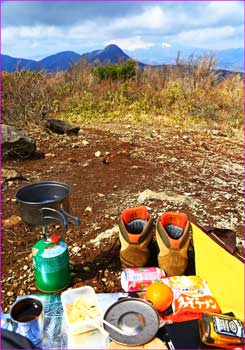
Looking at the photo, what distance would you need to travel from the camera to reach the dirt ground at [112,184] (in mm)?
2017

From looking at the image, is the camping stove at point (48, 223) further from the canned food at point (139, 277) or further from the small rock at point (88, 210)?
the small rock at point (88, 210)

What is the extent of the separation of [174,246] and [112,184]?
1424mm

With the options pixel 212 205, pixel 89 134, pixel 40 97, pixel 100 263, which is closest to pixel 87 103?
pixel 40 97

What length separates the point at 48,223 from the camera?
157 centimetres

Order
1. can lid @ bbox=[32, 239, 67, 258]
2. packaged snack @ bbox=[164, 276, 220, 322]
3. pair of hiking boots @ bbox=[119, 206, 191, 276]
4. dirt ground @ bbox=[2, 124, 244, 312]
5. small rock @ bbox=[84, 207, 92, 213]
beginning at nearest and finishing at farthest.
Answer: packaged snack @ bbox=[164, 276, 220, 322] → can lid @ bbox=[32, 239, 67, 258] → pair of hiking boots @ bbox=[119, 206, 191, 276] → dirt ground @ bbox=[2, 124, 244, 312] → small rock @ bbox=[84, 207, 92, 213]

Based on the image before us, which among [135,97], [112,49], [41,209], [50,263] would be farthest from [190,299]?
[112,49]

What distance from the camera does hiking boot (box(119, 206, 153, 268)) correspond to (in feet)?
5.81

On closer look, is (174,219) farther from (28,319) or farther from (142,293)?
(28,319)

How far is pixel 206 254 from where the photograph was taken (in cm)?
163

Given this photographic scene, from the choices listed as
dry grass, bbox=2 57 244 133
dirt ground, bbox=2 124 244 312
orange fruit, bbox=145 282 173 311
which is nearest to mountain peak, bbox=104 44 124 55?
dry grass, bbox=2 57 244 133

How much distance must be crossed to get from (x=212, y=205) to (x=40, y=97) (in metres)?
3.57

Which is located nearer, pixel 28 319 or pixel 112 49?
pixel 28 319

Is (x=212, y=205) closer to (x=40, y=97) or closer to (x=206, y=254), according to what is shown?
(x=206, y=254)

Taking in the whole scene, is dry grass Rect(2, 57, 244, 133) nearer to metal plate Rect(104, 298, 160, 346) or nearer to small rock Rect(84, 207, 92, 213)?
small rock Rect(84, 207, 92, 213)
